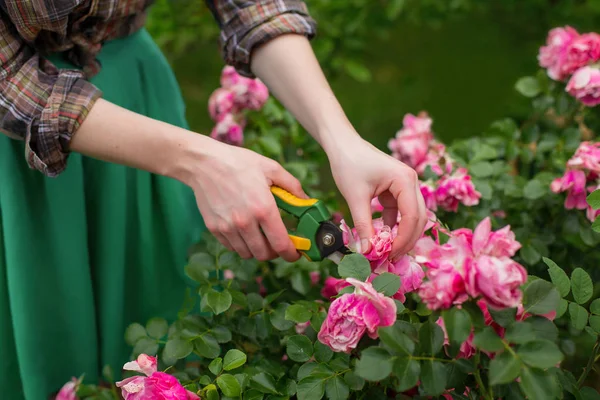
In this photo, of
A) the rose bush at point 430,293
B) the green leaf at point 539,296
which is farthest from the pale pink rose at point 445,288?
the green leaf at point 539,296

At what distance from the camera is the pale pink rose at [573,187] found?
125 centimetres

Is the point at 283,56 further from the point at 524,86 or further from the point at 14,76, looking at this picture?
the point at 524,86

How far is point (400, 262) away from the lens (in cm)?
97

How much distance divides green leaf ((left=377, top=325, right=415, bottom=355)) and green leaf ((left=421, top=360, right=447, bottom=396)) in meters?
0.03

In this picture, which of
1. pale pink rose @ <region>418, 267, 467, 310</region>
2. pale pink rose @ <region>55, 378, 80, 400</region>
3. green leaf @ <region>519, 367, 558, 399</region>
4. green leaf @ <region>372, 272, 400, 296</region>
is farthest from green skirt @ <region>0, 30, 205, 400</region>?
green leaf @ <region>519, 367, 558, 399</region>

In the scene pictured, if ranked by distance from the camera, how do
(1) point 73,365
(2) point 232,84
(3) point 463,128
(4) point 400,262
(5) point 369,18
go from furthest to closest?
(3) point 463,128 → (5) point 369,18 → (2) point 232,84 → (1) point 73,365 → (4) point 400,262

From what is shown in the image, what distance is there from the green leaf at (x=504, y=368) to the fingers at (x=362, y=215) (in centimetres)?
30

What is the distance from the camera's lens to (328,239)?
1.02 m

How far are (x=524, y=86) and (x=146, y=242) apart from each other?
3.31 ft

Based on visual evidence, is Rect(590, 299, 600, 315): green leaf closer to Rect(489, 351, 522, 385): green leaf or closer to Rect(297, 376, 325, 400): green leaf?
Rect(489, 351, 522, 385): green leaf

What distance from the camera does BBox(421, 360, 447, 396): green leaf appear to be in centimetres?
77

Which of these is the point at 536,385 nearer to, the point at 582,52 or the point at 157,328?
the point at 157,328

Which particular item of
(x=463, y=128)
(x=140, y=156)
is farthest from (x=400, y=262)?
(x=463, y=128)

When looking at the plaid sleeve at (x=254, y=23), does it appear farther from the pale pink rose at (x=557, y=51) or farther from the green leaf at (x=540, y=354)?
the green leaf at (x=540, y=354)
